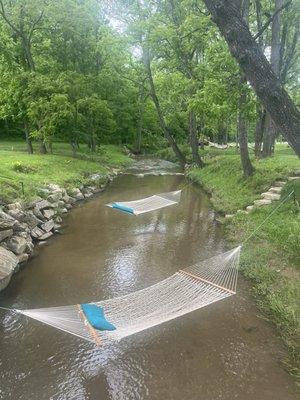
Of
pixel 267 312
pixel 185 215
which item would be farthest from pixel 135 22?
pixel 267 312

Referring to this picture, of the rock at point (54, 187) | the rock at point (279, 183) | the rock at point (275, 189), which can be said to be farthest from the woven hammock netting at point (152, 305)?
the rock at point (54, 187)

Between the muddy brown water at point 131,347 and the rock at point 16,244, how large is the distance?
507 millimetres

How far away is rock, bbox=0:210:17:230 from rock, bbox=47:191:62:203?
4.32 metres

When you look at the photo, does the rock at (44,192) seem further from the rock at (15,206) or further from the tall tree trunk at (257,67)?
the tall tree trunk at (257,67)

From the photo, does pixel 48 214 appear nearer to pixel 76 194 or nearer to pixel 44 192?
pixel 44 192

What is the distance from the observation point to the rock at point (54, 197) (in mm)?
15091

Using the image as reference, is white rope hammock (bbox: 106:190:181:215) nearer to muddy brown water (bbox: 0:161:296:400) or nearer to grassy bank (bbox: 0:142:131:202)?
muddy brown water (bbox: 0:161:296:400)

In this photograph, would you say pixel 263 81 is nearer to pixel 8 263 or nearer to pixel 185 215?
pixel 8 263

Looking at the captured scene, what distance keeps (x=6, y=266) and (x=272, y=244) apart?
6689 millimetres

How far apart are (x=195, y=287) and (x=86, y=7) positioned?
24.0 meters

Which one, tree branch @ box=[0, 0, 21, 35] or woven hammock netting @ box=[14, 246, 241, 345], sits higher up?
tree branch @ box=[0, 0, 21, 35]

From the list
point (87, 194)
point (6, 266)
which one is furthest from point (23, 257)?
point (87, 194)

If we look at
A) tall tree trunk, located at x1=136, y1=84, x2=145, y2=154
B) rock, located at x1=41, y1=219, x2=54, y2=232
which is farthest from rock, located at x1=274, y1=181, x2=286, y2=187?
tall tree trunk, located at x1=136, y1=84, x2=145, y2=154

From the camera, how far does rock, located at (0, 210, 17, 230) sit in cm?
981
